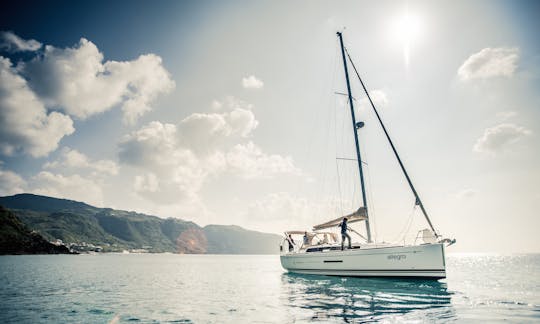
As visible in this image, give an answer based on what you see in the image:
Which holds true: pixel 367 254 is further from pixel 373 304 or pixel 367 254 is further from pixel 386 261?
pixel 373 304

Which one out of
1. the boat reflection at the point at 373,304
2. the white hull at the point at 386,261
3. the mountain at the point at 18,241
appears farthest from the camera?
the mountain at the point at 18,241

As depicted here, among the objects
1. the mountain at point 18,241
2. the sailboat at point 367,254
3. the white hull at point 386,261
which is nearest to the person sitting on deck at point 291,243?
the sailboat at point 367,254

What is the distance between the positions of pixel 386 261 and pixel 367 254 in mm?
1319

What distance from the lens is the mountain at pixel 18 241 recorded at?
396ft

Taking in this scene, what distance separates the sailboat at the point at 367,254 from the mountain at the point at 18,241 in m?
148

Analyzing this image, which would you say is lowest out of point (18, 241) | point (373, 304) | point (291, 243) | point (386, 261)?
point (18, 241)

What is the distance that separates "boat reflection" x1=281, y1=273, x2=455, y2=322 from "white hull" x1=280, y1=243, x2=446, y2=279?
1.01 m

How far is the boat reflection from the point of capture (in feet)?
33.6

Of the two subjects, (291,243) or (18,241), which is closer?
(291,243)

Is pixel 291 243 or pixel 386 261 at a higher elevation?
pixel 291 243

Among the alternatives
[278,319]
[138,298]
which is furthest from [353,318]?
[138,298]

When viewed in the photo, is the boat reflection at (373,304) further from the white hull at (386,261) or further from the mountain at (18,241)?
the mountain at (18,241)

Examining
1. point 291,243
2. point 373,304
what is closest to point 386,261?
point 373,304

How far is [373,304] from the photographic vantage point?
488 inches
